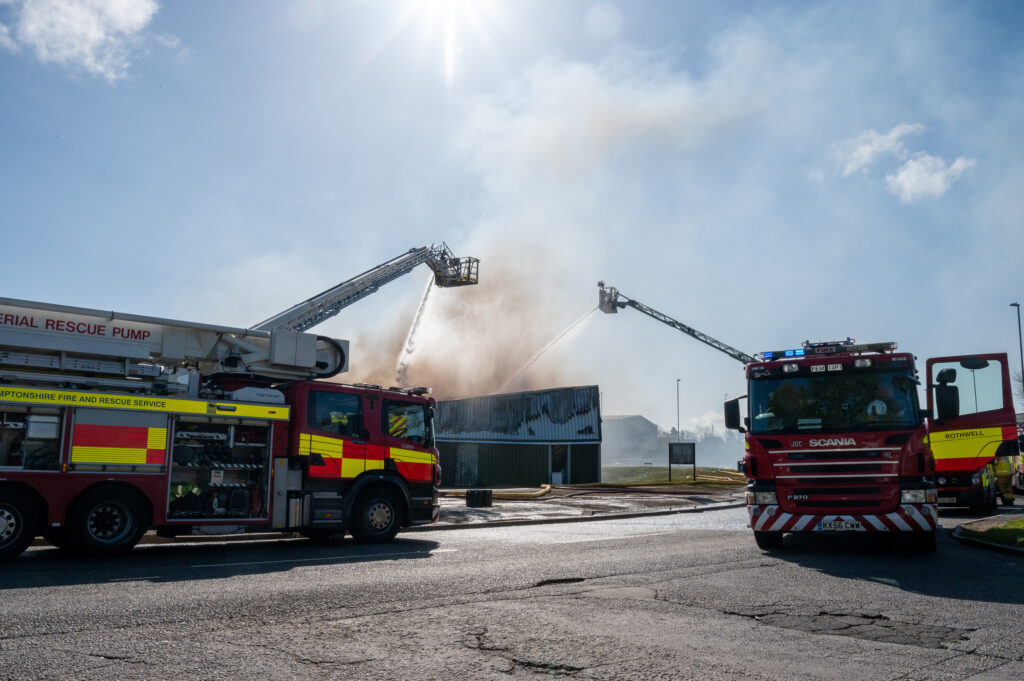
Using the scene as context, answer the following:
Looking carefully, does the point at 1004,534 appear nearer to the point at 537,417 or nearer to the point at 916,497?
the point at 916,497

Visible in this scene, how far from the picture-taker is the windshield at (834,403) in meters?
11.4

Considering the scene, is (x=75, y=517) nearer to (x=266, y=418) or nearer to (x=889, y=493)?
(x=266, y=418)

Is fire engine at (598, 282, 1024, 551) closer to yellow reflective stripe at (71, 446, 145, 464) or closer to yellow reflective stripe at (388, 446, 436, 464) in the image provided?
yellow reflective stripe at (388, 446, 436, 464)

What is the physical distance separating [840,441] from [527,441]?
34378 millimetres

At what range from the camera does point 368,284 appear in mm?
29359

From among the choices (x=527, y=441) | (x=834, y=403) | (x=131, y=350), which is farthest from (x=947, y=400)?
(x=527, y=441)

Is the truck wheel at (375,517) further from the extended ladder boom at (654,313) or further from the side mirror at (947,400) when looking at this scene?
the extended ladder boom at (654,313)

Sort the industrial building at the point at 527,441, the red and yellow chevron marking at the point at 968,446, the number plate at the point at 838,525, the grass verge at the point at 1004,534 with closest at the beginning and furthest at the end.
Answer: the number plate at the point at 838,525 < the grass verge at the point at 1004,534 < the red and yellow chevron marking at the point at 968,446 < the industrial building at the point at 527,441

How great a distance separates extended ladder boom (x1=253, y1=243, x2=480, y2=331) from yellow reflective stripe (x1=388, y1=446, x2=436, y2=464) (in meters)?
9.93

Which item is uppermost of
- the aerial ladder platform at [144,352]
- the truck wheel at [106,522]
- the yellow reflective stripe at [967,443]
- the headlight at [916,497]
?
the aerial ladder platform at [144,352]

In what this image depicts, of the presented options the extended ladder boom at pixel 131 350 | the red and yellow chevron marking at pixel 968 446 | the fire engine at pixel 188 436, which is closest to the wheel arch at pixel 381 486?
the fire engine at pixel 188 436

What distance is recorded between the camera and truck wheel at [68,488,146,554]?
10531 millimetres

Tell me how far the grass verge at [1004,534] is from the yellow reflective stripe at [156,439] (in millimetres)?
12437

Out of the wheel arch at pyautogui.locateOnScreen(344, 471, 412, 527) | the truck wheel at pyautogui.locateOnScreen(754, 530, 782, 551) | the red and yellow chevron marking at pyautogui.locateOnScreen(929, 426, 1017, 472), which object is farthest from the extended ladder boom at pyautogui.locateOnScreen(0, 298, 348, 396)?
the red and yellow chevron marking at pyautogui.locateOnScreen(929, 426, 1017, 472)
